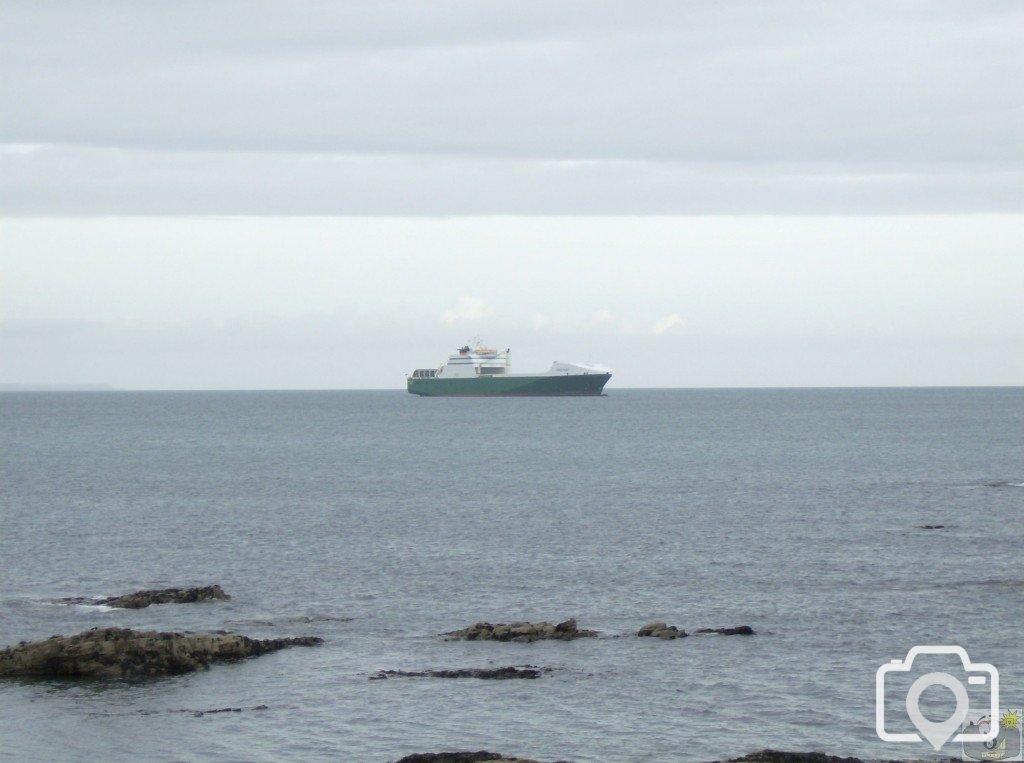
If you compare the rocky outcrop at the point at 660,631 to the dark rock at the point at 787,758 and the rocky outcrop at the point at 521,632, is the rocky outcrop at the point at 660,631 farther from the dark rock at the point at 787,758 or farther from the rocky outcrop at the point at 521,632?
the dark rock at the point at 787,758

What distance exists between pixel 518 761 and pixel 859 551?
3183 cm

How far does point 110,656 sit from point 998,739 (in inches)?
838

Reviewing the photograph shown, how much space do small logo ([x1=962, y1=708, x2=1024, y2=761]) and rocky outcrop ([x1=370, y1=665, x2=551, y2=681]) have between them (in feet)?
34.2

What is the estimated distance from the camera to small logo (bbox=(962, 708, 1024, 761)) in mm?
24312

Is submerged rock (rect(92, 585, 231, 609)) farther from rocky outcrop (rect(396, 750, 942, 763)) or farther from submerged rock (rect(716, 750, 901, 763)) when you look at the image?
submerged rock (rect(716, 750, 901, 763))

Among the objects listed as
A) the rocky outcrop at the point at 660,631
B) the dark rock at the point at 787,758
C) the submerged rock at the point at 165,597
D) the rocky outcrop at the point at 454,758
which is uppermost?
the rocky outcrop at the point at 660,631

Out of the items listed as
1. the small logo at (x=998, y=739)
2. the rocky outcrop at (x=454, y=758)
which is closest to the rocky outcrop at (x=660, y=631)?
the small logo at (x=998, y=739)

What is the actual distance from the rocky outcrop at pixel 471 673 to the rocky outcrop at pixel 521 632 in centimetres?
327

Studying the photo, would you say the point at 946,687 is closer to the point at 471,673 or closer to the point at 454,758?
the point at 471,673

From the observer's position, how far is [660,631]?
35625 millimetres

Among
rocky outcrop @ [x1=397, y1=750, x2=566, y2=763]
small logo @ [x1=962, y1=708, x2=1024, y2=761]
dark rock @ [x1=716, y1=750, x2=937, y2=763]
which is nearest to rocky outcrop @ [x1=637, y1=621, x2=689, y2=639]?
small logo @ [x1=962, y1=708, x2=1024, y2=761]

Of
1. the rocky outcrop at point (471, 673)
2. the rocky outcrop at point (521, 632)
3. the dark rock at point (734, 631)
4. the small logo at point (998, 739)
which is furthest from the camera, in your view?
the dark rock at point (734, 631)

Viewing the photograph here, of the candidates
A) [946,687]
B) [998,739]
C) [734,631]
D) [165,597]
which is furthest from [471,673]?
[165,597]

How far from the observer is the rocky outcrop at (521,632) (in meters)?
35.2
